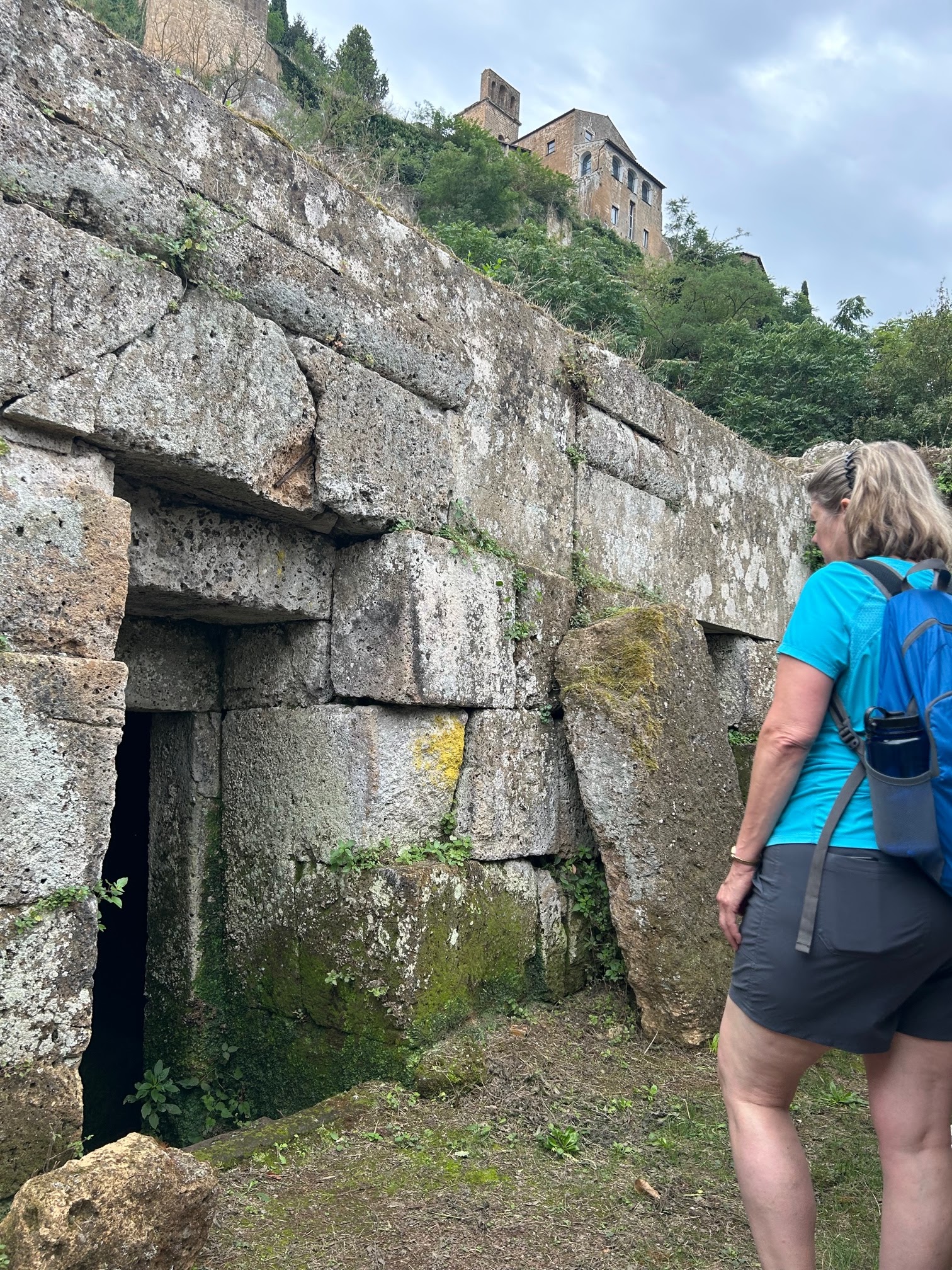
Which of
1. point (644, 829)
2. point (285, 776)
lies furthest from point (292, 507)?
point (644, 829)

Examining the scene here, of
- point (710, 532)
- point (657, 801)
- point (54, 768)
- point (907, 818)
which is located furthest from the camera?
point (710, 532)

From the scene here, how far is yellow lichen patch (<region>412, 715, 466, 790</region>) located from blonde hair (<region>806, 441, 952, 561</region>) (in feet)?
6.06

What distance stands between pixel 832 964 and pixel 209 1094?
2743 millimetres

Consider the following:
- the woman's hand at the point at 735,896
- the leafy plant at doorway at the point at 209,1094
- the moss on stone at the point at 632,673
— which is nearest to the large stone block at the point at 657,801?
the moss on stone at the point at 632,673

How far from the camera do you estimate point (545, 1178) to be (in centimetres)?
270

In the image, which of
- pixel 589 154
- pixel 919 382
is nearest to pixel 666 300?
pixel 919 382

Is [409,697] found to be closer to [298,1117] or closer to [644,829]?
[644,829]

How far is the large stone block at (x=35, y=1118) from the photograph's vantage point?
2.23 metres

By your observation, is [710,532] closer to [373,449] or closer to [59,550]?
[373,449]

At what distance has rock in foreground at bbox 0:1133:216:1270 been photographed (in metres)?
1.88

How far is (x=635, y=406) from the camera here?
500cm

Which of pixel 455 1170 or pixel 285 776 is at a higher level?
pixel 285 776

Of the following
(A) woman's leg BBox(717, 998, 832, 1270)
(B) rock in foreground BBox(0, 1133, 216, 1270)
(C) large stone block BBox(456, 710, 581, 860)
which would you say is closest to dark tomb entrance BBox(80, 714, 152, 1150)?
(C) large stone block BBox(456, 710, 581, 860)

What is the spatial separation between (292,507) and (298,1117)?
6.28 ft
